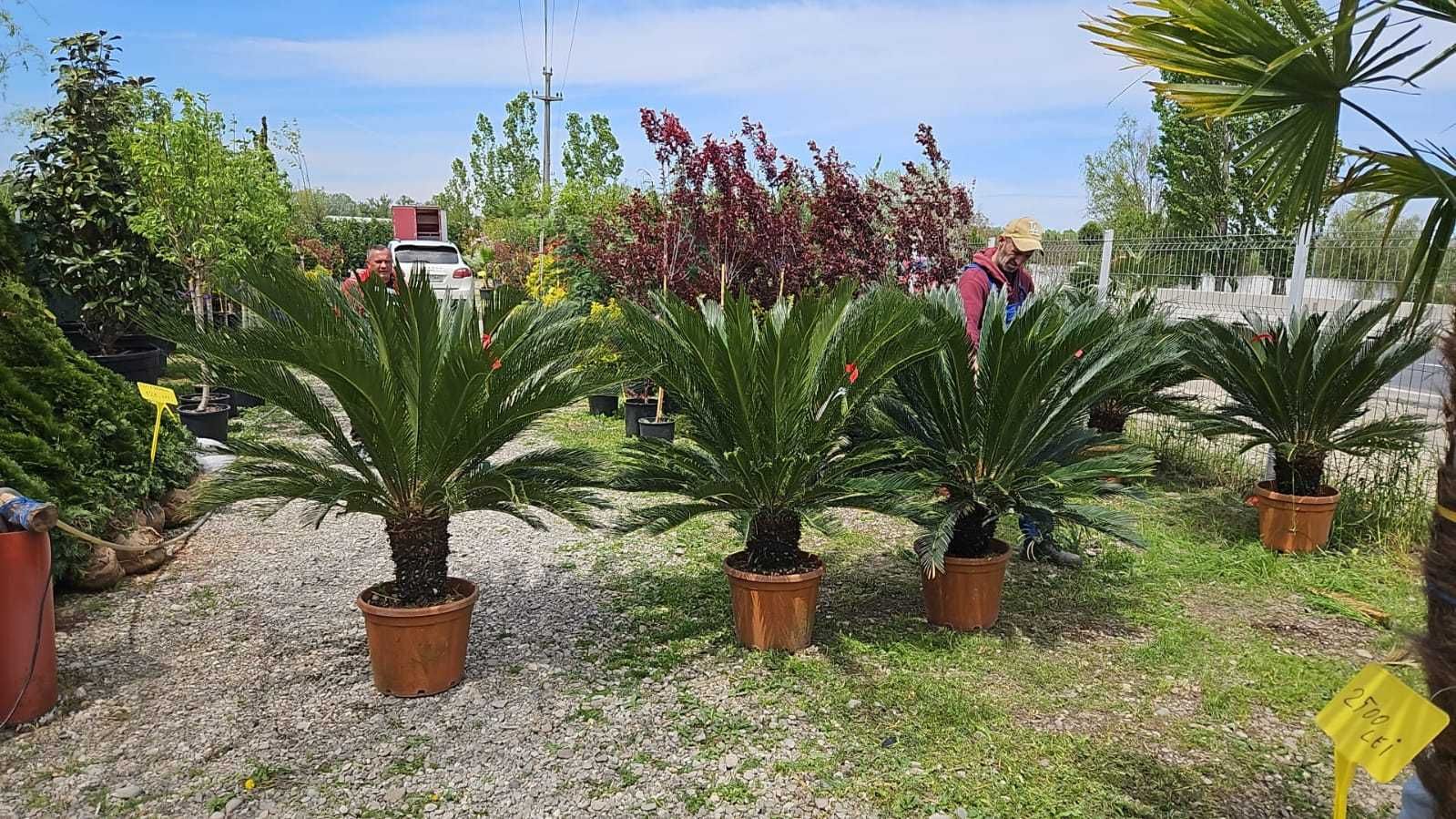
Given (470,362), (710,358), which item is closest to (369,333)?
(470,362)

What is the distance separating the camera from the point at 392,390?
3.53 m

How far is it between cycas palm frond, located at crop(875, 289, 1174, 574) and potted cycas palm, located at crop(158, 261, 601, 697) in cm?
170

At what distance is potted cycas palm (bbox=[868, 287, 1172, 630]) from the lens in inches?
162

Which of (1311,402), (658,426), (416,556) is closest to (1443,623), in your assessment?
(416,556)

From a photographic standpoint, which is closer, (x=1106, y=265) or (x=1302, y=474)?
(x=1302, y=474)

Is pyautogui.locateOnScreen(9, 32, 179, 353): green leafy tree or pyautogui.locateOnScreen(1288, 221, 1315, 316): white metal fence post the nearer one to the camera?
pyautogui.locateOnScreen(1288, 221, 1315, 316): white metal fence post

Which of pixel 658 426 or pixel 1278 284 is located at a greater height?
pixel 1278 284

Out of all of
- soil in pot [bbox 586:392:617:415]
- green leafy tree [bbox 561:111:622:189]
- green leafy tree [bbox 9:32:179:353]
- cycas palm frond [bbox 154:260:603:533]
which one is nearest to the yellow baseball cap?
cycas palm frond [bbox 154:260:603:533]

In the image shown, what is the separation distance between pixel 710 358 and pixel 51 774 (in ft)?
9.30

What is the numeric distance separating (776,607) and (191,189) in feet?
24.2

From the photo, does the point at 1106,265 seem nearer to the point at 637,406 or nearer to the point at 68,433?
the point at 637,406

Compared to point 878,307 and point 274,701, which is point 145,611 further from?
point 878,307

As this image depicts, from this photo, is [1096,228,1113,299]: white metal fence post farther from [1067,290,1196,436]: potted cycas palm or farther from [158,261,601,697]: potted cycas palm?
[158,261,601,697]: potted cycas palm

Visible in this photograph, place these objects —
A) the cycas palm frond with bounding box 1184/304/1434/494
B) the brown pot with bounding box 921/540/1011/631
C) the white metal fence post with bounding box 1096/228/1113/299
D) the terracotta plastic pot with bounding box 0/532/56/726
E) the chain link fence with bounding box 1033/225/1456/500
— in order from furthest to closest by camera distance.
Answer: the white metal fence post with bounding box 1096/228/1113/299
the chain link fence with bounding box 1033/225/1456/500
the cycas palm frond with bounding box 1184/304/1434/494
the brown pot with bounding box 921/540/1011/631
the terracotta plastic pot with bounding box 0/532/56/726
